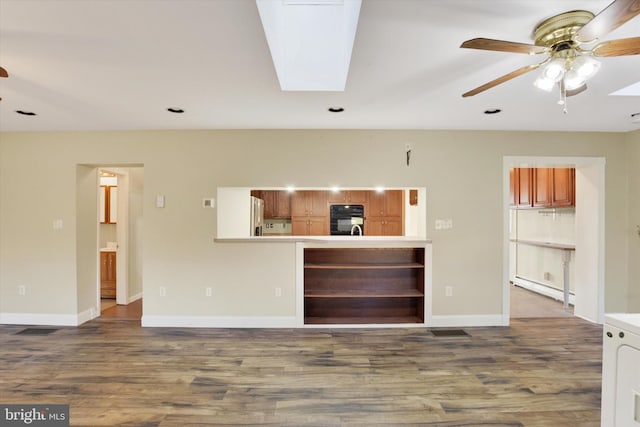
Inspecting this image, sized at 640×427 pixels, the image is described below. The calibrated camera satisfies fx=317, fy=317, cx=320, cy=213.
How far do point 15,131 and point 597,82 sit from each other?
6.01 metres

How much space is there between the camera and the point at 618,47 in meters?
1.53

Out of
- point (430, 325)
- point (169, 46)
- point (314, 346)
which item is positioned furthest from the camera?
point (430, 325)

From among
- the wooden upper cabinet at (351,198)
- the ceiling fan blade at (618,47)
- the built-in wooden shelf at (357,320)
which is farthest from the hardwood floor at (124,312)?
the ceiling fan blade at (618,47)

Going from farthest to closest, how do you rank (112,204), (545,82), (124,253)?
(112,204) < (124,253) < (545,82)

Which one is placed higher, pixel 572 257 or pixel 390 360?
pixel 572 257

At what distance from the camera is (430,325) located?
3.79 metres

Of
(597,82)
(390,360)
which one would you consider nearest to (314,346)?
(390,360)

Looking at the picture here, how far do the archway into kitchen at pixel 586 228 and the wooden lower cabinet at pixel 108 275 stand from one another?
5.66 metres

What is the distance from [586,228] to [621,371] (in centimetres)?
344

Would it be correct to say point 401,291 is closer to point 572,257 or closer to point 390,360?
point 390,360

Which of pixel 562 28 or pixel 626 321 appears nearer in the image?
pixel 626 321

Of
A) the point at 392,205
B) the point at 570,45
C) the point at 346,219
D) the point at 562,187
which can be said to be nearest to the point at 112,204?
the point at 346,219

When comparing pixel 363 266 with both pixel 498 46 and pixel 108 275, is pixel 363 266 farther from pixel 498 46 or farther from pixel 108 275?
pixel 108 275

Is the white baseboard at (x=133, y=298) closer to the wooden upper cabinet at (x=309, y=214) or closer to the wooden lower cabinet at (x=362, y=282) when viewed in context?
the wooden lower cabinet at (x=362, y=282)
